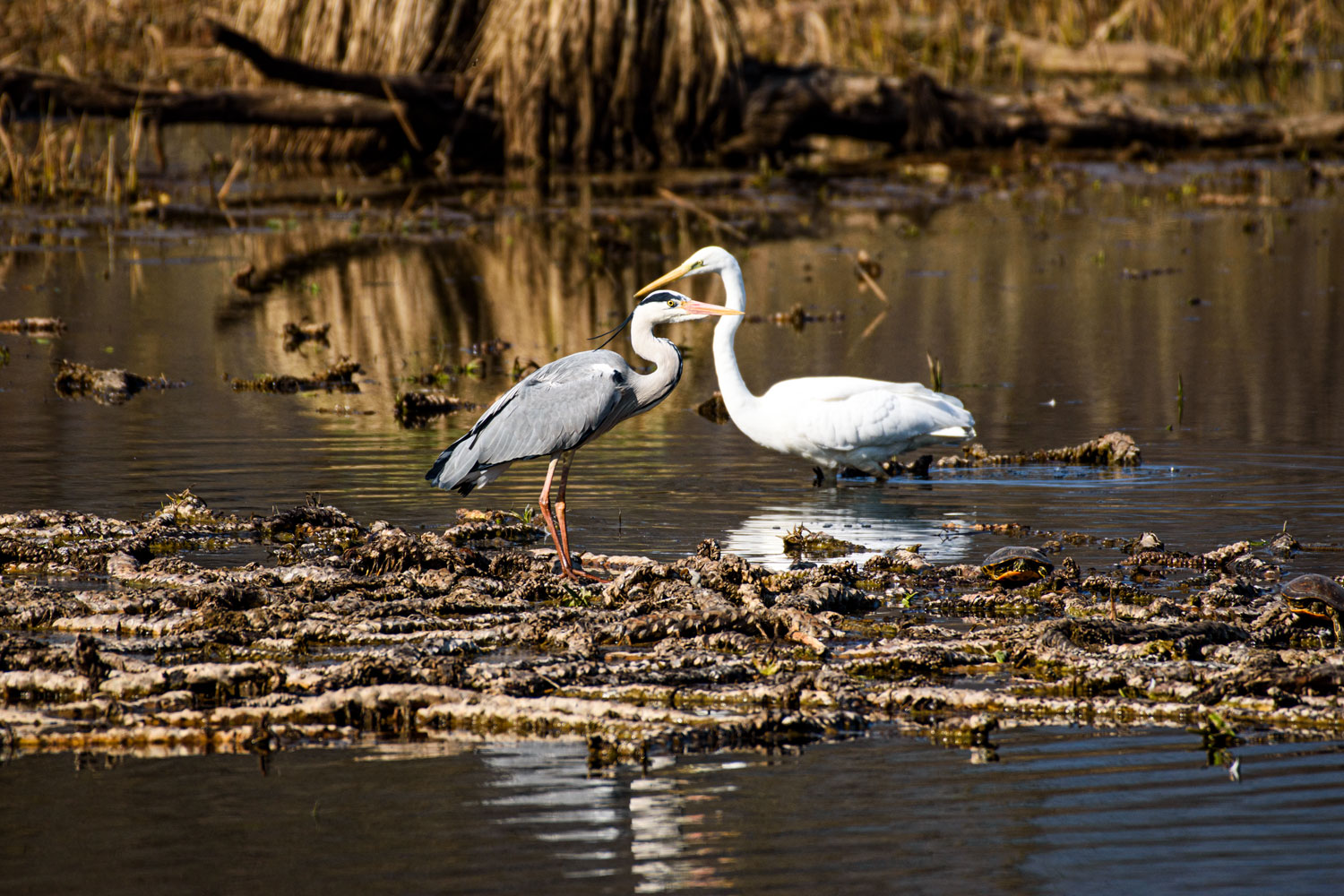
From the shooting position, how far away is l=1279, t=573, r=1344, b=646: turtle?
5879mm

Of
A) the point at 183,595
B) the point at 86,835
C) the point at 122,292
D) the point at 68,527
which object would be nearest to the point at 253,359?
the point at 122,292

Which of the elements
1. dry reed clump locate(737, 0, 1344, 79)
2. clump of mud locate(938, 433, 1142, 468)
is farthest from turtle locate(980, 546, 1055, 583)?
dry reed clump locate(737, 0, 1344, 79)

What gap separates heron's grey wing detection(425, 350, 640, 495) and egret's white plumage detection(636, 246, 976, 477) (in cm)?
155

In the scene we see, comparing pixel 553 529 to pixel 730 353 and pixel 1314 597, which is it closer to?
pixel 730 353

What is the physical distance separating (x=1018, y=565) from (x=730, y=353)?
11.0 ft

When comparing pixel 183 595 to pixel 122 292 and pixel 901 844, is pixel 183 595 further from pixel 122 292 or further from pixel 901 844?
pixel 122 292

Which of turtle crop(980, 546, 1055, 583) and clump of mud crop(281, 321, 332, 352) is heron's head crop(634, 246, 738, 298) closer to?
turtle crop(980, 546, 1055, 583)

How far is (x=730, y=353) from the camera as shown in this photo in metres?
9.77

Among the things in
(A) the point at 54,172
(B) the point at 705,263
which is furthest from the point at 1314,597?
(A) the point at 54,172

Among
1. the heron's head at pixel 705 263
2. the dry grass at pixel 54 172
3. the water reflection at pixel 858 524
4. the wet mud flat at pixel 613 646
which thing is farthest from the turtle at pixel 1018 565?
the dry grass at pixel 54 172

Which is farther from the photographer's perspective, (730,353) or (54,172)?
(54,172)

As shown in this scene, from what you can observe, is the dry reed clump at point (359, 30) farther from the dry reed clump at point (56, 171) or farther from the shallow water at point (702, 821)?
the shallow water at point (702, 821)

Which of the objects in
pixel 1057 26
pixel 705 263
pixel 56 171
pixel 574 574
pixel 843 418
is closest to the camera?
pixel 574 574

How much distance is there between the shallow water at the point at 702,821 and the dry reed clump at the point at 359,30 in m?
19.1
